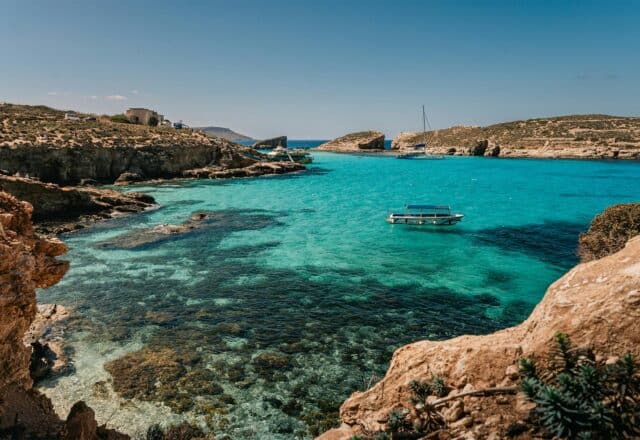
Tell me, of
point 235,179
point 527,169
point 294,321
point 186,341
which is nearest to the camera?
point 186,341

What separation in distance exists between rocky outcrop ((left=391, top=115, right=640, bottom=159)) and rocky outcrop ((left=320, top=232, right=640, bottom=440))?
160 meters

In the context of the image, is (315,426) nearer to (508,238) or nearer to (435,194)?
(508,238)

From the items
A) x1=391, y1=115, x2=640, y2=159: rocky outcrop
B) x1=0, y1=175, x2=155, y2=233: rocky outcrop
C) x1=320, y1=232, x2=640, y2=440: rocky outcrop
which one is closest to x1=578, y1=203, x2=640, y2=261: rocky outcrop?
x1=320, y1=232, x2=640, y2=440: rocky outcrop

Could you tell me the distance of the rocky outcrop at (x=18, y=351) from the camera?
9.34 meters

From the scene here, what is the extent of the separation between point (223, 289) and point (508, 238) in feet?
98.6

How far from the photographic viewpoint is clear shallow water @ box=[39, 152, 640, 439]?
610 inches

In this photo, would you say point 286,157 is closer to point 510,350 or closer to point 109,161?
point 109,161

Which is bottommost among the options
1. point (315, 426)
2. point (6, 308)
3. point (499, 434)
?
point (315, 426)

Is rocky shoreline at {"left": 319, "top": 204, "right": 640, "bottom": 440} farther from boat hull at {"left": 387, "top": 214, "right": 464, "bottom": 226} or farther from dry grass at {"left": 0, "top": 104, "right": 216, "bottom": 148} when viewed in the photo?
dry grass at {"left": 0, "top": 104, "right": 216, "bottom": 148}

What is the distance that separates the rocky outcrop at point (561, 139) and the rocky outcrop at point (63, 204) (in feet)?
491

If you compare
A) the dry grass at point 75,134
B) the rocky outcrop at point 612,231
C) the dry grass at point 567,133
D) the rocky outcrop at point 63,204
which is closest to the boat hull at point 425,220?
the rocky outcrop at point 612,231

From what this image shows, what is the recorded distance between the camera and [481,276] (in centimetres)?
2948

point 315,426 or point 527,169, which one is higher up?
point 527,169

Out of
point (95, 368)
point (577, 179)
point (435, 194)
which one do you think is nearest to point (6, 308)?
point (95, 368)
